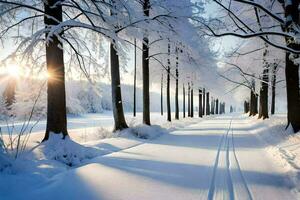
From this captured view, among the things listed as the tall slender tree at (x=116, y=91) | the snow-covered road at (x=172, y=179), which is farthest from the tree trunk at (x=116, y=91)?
the snow-covered road at (x=172, y=179)

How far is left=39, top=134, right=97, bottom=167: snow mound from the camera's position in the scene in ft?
27.0

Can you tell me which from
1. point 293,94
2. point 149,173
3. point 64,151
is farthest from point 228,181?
point 293,94

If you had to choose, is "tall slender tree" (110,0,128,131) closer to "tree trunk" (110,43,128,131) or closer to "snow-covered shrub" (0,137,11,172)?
"tree trunk" (110,43,128,131)

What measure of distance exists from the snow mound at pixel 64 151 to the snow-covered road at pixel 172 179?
1.29ft

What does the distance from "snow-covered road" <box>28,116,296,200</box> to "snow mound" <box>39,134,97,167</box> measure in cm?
39

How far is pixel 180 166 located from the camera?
8.20 meters

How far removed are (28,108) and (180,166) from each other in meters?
20.5

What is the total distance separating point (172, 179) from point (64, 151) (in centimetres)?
315

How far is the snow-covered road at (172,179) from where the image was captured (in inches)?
221

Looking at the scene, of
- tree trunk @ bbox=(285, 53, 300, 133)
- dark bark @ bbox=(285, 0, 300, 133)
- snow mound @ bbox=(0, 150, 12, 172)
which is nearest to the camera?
snow mound @ bbox=(0, 150, 12, 172)

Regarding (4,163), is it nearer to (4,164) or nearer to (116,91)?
(4,164)

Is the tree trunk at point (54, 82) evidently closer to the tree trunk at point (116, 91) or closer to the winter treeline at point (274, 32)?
the winter treeline at point (274, 32)

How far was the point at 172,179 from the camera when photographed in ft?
22.2

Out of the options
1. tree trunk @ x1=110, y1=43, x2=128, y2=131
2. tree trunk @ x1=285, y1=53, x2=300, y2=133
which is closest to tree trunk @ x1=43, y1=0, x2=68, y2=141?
tree trunk @ x1=110, y1=43, x2=128, y2=131
